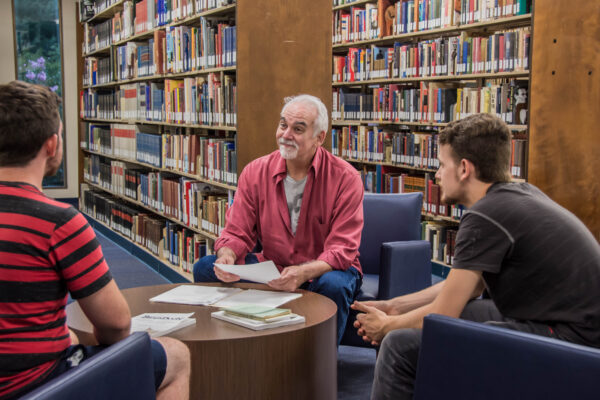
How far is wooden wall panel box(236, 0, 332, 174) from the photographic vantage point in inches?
146

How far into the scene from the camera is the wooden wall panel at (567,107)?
3.20m

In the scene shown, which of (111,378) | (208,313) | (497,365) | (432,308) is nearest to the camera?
(111,378)

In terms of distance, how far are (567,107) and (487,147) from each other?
155 centimetres

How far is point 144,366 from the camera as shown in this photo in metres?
1.48

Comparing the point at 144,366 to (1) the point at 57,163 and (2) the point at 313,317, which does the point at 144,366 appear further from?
(2) the point at 313,317

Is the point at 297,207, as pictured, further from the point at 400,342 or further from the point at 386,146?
the point at 386,146

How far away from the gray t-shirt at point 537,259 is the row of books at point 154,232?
3.18 m

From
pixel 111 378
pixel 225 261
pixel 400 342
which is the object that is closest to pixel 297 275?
pixel 225 261

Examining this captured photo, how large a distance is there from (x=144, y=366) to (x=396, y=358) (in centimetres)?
77

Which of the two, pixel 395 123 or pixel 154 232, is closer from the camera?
pixel 154 232

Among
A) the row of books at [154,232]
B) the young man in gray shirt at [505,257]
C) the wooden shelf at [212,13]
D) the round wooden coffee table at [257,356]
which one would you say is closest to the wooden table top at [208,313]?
the round wooden coffee table at [257,356]

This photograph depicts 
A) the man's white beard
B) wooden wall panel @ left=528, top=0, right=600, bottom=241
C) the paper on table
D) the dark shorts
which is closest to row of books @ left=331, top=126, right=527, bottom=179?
wooden wall panel @ left=528, top=0, right=600, bottom=241

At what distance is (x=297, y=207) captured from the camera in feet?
9.98

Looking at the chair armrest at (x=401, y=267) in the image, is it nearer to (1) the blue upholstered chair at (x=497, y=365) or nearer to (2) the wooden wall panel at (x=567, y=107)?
(2) the wooden wall panel at (x=567, y=107)
